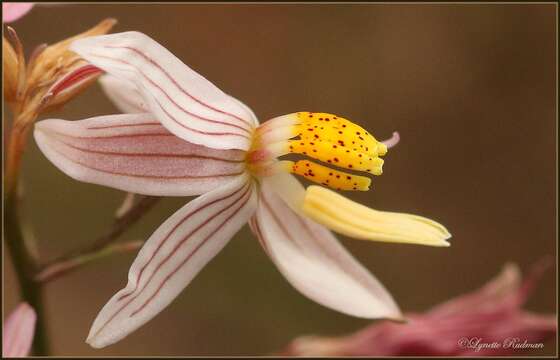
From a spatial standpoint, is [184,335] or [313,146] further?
[184,335]

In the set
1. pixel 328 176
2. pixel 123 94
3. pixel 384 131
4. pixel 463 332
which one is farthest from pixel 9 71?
pixel 384 131

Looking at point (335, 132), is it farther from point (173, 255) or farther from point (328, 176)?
point (173, 255)

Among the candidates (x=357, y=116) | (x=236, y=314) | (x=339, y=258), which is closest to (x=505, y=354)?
(x=339, y=258)

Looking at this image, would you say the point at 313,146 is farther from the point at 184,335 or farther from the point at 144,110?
the point at 184,335

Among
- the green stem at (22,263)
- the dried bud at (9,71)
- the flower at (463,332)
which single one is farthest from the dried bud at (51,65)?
the flower at (463,332)

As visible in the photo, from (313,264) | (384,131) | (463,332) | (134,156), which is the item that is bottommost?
(384,131)

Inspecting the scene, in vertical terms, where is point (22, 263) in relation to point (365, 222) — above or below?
below

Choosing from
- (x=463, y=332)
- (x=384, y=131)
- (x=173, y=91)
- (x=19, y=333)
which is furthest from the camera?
(x=384, y=131)
